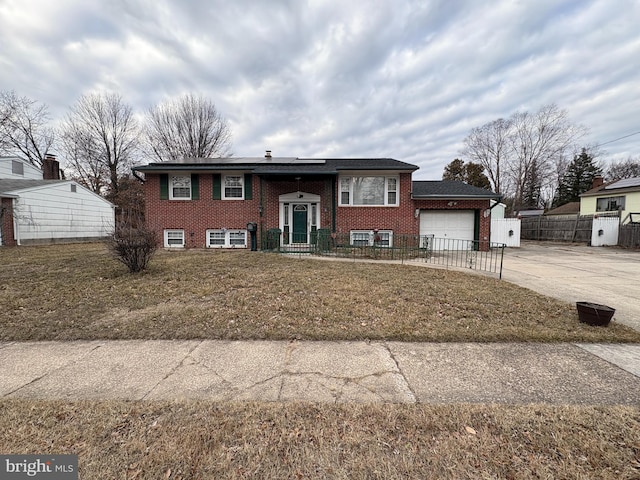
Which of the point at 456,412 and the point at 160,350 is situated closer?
the point at 456,412

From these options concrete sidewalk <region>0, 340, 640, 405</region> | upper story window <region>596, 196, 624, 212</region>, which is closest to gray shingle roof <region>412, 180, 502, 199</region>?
concrete sidewalk <region>0, 340, 640, 405</region>

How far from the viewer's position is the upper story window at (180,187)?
1431 cm

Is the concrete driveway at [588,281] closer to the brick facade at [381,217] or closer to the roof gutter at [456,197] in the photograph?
the roof gutter at [456,197]

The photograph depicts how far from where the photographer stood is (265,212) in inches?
557

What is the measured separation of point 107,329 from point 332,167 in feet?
38.2

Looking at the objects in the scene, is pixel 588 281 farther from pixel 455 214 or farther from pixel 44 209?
pixel 44 209

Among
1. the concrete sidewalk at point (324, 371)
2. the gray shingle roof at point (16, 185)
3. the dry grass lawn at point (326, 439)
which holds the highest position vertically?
the gray shingle roof at point (16, 185)

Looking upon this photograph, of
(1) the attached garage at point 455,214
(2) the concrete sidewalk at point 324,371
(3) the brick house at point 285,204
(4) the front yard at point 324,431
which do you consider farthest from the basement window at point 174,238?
(1) the attached garage at point 455,214

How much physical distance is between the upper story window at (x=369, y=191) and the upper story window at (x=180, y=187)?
806 centimetres

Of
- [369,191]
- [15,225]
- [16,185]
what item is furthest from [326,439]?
[16,185]

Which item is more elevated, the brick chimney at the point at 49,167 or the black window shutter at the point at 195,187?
the brick chimney at the point at 49,167

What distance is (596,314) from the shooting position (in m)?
4.11

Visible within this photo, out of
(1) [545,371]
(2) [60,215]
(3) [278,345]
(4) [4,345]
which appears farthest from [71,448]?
(2) [60,215]

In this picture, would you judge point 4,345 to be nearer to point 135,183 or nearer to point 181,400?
point 181,400
